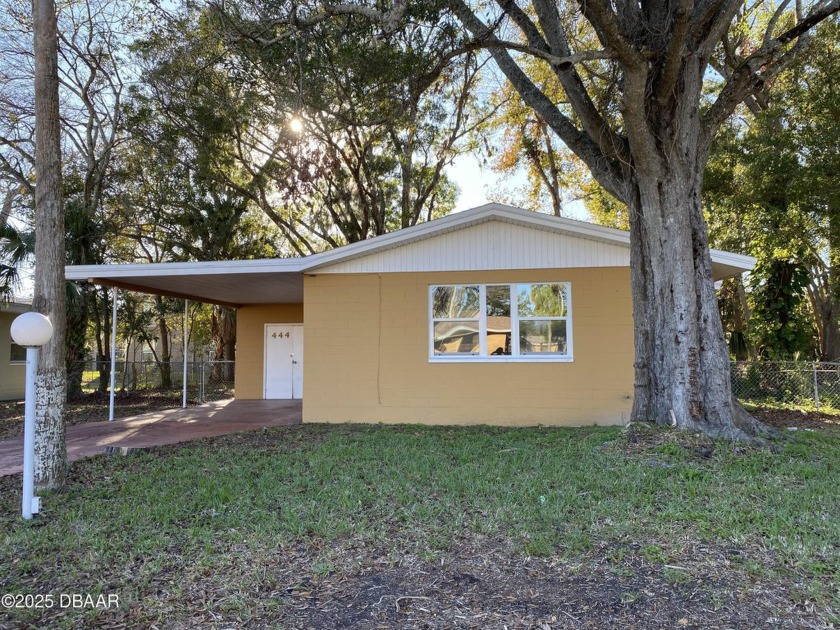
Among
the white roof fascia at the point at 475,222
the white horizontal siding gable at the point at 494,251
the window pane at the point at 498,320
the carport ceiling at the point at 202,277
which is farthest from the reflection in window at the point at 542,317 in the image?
the carport ceiling at the point at 202,277

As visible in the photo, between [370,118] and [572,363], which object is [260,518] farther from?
[370,118]

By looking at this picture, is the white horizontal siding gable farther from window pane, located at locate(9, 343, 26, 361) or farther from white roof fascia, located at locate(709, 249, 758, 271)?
window pane, located at locate(9, 343, 26, 361)

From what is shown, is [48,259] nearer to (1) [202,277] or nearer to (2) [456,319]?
(1) [202,277]

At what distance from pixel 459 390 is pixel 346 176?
10.1 meters

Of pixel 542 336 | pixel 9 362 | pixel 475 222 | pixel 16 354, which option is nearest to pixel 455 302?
pixel 475 222

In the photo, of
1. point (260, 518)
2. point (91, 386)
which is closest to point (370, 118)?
point (260, 518)

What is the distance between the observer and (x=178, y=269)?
8.66 metres

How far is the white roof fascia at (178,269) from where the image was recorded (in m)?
8.50

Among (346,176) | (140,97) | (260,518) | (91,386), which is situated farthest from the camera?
(91,386)

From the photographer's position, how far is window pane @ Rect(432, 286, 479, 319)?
9141mm

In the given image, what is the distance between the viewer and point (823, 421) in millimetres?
8930

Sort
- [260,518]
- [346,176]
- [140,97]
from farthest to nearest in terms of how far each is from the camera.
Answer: [346,176]
[140,97]
[260,518]

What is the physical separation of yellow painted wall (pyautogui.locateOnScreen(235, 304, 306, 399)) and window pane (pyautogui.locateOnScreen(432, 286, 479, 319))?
6.12 metres

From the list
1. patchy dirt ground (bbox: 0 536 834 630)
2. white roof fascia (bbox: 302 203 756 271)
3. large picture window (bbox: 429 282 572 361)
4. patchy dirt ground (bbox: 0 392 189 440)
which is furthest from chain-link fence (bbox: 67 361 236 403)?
patchy dirt ground (bbox: 0 536 834 630)
